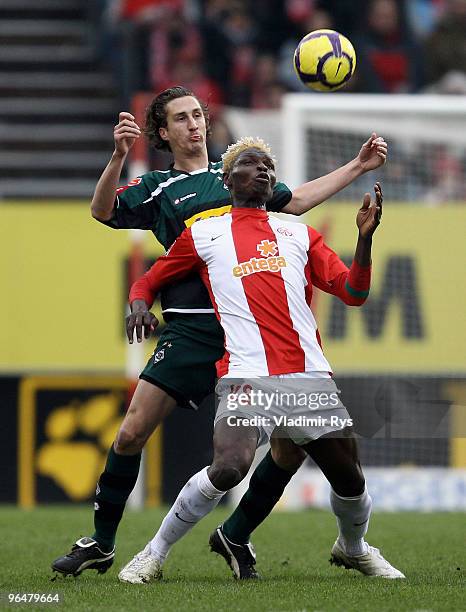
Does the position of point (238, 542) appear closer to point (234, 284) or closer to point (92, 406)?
point (234, 284)

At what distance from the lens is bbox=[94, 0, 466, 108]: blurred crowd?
14906 millimetres

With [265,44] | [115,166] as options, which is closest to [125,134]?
[115,166]

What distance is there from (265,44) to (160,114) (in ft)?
29.6

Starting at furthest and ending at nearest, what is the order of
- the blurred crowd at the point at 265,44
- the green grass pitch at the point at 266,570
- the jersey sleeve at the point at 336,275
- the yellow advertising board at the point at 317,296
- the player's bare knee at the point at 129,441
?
1. the blurred crowd at the point at 265,44
2. the yellow advertising board at the point at 317,296
3. the player's bare knee at the point at 129,441
4. the jersey sleeve at the point at 336,275
5. the green grass pitch at the point at 266,570

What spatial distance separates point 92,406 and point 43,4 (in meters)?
6.44

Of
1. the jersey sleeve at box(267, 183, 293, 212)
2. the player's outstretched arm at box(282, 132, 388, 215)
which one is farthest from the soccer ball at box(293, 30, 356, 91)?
the jersey sleeve at box(267, 183, 293, 212)

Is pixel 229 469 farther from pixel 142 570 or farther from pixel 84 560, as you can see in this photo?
pixel 84 560

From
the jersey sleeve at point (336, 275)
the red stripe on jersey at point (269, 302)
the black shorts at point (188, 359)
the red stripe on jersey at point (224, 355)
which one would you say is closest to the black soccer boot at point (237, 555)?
the black shorts at point (188, 359)

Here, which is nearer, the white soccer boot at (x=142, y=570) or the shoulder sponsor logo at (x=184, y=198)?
the white soccer boot at (x=142, y=570)

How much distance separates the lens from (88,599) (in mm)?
5816

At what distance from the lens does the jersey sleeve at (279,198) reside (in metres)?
6.73

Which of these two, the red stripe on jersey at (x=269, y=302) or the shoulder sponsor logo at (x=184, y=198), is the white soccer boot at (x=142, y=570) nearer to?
the red stripe on jersey at (x=269, y=302)

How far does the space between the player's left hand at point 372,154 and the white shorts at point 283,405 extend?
123 cm

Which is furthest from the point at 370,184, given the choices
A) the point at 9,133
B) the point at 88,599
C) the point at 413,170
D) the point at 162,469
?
the point at 88,599
